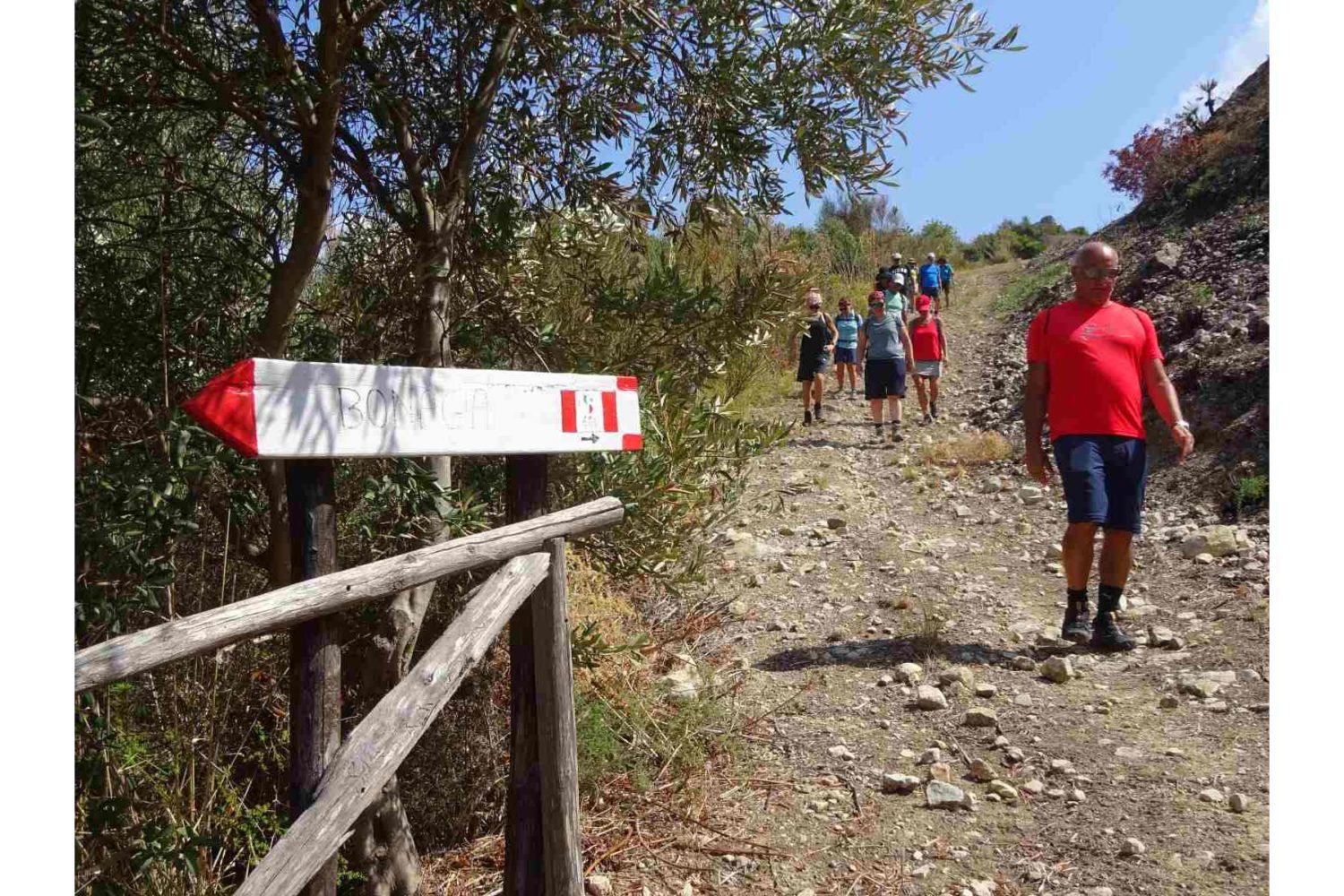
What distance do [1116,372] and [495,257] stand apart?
3.18 metres

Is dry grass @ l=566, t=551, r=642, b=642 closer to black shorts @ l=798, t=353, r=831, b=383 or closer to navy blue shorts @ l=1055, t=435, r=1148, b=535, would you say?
navy blue shorts @ l=1055, t=435, r=1148, b=535

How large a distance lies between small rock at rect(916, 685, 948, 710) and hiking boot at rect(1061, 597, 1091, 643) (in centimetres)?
111

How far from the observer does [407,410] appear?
2582mm

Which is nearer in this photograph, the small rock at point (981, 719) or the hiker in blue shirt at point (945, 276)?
the small rock at point (981, 719)

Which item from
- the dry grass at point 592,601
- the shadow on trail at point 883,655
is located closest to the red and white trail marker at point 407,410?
the dry grass at point 592,601

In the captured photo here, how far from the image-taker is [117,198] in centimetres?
335

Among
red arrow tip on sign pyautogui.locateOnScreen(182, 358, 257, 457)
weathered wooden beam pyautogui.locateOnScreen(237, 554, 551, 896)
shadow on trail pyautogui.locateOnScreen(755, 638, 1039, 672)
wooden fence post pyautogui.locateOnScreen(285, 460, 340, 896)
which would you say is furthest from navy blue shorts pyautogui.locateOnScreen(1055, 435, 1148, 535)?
red arrow tip on sign pyautogui.locateOnScreen(182, 358, 257, 457)

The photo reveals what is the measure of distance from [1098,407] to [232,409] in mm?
4399

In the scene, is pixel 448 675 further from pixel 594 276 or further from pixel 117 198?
pixel 594 276

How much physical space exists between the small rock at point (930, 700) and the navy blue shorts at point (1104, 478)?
1.20 meters

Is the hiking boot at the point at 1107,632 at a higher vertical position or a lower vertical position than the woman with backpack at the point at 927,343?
lower

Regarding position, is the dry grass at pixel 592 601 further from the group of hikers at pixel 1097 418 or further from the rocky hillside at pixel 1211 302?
the rocky hillside at pixel 1211 302

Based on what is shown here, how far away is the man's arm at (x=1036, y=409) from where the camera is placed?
559 cm

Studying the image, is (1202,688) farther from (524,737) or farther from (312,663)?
(312,663)
